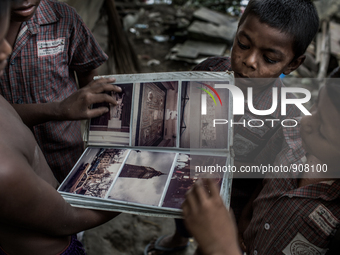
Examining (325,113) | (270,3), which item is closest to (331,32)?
(270,3)

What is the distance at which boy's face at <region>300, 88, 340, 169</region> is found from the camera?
0.83 m

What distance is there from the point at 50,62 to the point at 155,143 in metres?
0.65

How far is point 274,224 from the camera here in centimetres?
96

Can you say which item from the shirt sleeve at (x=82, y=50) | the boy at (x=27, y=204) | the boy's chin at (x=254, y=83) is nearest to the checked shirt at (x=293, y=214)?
the boy's chin at (x=254, y=83)

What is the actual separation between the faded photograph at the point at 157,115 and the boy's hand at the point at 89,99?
11 centimetres

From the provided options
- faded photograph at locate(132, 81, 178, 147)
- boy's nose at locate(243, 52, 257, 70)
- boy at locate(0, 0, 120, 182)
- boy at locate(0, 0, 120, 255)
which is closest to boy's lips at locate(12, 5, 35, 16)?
boy at locate(0, 0, 120, 182)

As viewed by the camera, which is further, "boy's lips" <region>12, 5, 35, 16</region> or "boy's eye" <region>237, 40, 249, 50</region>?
"boy's eye" <region>237, 40, 249, 50</region>

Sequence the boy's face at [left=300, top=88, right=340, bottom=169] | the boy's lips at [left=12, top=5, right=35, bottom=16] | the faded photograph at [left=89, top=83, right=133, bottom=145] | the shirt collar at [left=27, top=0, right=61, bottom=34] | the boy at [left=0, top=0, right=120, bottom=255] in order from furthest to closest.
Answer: the shirt collar at [left=27, top=0, right=61, bottom=34]
the faded photograph at [left=89, top=83, right=133, bottom=145]
the boy's lips at [left=12, top=5, right=35, bottom=16]
the boy's face at [left=300, top=88, right=340, bottom=169]
the boy at [left=0, top=0, right=120, bottom=255]

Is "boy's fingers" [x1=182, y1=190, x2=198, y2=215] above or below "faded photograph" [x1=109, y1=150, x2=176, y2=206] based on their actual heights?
above

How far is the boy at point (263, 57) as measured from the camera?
1098 millimetres

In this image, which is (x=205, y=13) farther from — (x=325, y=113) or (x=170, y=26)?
(x=325, y=113)

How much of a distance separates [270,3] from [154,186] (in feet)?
2.93

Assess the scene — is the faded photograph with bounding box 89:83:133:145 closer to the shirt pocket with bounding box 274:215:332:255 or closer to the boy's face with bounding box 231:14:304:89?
the boy's face with bounding box 231:14:304:89

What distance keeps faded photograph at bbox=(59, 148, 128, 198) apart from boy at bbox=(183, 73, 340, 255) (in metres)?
0.34
